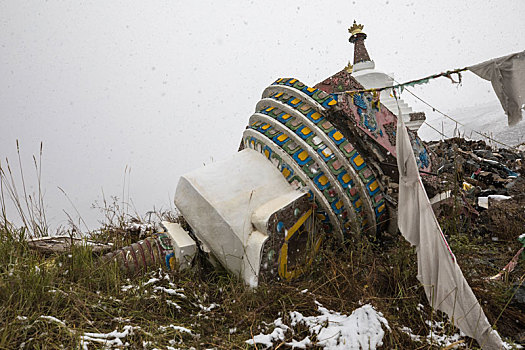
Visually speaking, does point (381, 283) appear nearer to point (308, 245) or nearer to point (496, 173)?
point (308, 245)

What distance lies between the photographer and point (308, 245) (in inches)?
97.2

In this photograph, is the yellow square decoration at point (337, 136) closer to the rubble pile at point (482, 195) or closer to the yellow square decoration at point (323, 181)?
the yellow square decoration at point (323, 181)


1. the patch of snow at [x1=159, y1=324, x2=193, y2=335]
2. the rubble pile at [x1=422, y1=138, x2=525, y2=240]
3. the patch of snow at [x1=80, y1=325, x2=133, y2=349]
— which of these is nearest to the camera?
the patch of snow at [x1=80, y1=325, x2=133, y2=349]

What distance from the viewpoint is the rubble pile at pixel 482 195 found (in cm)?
306

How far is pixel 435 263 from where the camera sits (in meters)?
1.89

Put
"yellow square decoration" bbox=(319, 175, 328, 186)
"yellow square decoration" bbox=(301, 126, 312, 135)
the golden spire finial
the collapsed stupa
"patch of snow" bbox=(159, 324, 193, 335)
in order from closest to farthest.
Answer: "patch of snow" bbox=(159, 324, 193, 335), the collapsed stupa, "yellow square decoration" bbox=(319, 175, 328, 186), "yellow square decoration" bbox=(301, 126, 312, 135), the golden spire finial

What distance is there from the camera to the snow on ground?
5.40 feet

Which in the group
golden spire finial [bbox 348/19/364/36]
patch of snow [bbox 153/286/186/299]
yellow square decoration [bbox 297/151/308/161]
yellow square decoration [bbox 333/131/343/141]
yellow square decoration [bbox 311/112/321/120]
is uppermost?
golden spire finial [bbox 348/19/364/36]

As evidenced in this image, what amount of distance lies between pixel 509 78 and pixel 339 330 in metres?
1.89

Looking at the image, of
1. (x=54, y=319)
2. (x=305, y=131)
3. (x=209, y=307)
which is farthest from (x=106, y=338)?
(x=305, y=131)

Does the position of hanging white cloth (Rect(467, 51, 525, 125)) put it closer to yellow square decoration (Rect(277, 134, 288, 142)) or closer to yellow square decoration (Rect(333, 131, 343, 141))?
yellow square decoration (Rect(333, 131, 343, 141))

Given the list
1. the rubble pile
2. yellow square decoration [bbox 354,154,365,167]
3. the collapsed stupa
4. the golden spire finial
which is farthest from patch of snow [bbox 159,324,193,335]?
the golden spire finial

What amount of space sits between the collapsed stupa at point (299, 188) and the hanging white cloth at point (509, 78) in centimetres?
60

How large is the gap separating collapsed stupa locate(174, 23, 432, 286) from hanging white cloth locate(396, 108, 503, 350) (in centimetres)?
48
